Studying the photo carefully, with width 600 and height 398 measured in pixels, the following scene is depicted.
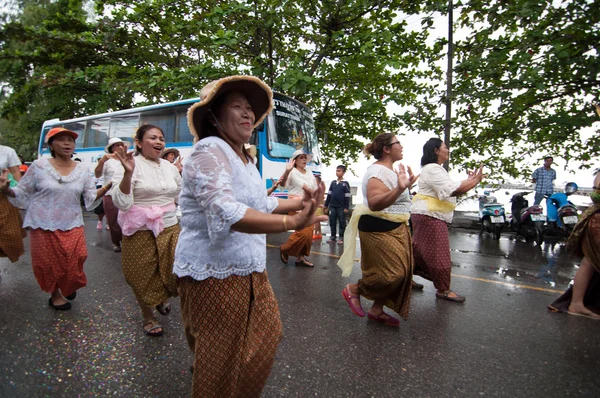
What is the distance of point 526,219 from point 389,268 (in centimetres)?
733

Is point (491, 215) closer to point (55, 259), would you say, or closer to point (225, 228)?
point (55, 259)

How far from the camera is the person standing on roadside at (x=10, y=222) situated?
13.2ft

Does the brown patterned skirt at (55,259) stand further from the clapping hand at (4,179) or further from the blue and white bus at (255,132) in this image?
the blue and white bus at (255,132)

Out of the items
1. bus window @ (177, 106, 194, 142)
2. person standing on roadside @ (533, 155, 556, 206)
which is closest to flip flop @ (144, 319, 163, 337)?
bus window @ (177, 106, 194, 142)

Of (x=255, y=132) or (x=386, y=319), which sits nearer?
(x=386, y=319)

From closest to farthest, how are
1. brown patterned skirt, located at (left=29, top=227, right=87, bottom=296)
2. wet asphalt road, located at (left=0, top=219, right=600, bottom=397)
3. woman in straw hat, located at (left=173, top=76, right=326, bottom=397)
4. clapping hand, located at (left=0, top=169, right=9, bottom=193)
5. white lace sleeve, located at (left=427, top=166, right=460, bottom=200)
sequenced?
woman in straw hat, located at (left=173, top=76, right=326, bottom=397)
wet asphalt road, located at (left=0, top=219, right=600, bottom=397)
clapping hand, located at (left=0, top=169, right=9, bottom=193)
brown patterned skirt, located at (left=29, top=227, right=87, bottom=296)
white lace sleeve, located at (left=427, top=166, right=460, bottom=200)

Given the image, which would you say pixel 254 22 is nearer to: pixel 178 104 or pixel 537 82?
pixel 178 104

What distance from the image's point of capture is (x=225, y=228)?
138 cm

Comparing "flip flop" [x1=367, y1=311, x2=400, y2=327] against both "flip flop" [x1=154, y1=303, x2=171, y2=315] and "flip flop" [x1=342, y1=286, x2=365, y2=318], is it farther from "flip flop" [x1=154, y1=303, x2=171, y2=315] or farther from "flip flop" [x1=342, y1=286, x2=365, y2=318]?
"flip flop" [x1=154, y1=303, x2=171, y2=315]

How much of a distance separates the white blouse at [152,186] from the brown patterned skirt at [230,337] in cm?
176

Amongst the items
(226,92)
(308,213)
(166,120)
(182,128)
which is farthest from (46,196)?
(166,120)

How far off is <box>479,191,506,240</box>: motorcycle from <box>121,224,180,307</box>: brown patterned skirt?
8.76 metres

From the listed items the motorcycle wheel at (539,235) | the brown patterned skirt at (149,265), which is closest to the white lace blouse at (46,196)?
the brown patterned skirt at (149,265)

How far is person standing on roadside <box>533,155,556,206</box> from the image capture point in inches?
391
